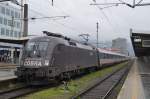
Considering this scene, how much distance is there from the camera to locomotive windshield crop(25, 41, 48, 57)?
20297mm

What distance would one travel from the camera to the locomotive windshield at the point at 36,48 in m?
20.3

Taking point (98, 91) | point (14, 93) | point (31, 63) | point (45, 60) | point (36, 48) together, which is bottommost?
point (98, 91)

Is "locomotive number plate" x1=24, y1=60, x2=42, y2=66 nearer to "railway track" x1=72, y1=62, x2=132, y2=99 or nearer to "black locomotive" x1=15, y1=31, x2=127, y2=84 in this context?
"black locomotive" x1=15, y1=31, x2=127, y2=84

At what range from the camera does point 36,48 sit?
2062cm

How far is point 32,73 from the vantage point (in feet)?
63.4

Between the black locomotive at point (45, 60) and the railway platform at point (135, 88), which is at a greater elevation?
the black locomotive at point (45, 60)

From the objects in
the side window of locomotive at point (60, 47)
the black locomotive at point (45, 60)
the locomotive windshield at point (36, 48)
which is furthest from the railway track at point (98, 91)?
the locomotive windshield at point (36, 48)

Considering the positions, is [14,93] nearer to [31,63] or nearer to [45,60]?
[31,63]

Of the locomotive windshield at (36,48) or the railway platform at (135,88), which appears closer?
the railway platform at (135,88)

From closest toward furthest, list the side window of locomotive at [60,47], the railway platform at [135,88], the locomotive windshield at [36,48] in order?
the railway platform at [135,88] < the locomotive windshield at [36,48] < the side window of locomotive at [60,47]

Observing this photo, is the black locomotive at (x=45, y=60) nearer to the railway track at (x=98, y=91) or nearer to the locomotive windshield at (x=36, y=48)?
the locomotive windshield at (x=36, y=48)

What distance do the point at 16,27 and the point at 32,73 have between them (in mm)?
84007

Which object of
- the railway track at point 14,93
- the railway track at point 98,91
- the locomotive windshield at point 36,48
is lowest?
the railway track at point 98,91

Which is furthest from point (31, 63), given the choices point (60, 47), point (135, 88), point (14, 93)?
point (135, 88)
